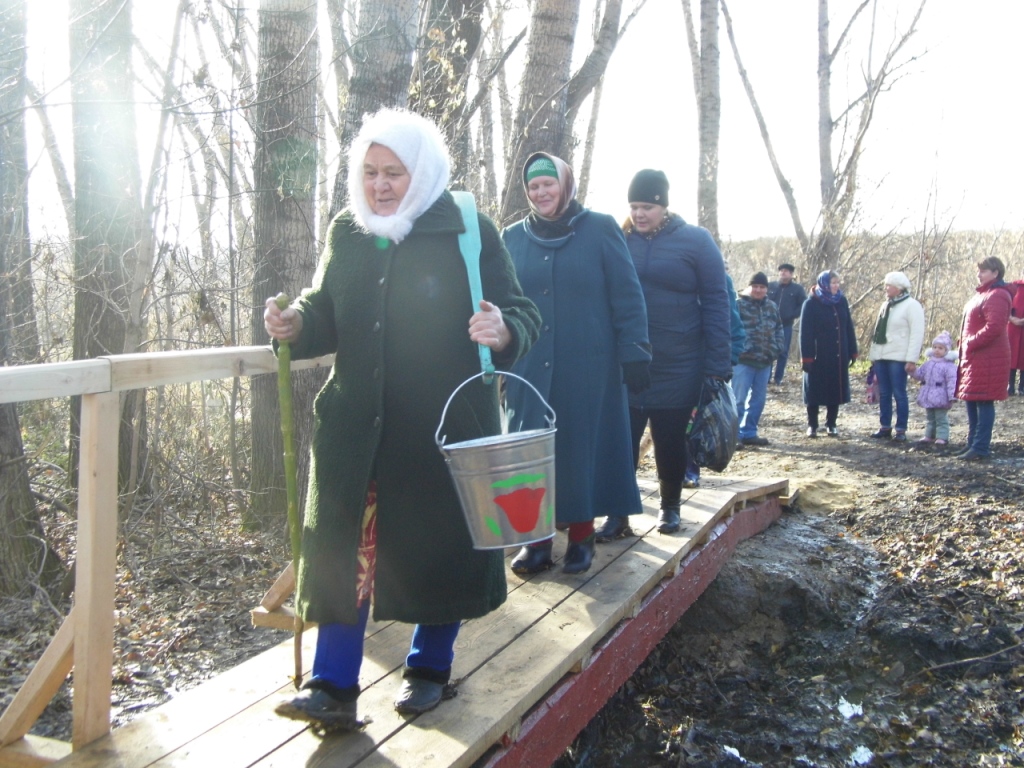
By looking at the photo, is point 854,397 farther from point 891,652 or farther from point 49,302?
point 49,302

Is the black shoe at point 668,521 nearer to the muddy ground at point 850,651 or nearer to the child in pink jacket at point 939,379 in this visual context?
the muddy ground at point 850,651

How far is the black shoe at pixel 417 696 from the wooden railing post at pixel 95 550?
833 millimetres

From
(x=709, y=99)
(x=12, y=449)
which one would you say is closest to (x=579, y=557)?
(x=12, y=449)

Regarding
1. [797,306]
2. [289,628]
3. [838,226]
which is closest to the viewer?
[289,628]

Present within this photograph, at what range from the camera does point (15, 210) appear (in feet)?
16.7

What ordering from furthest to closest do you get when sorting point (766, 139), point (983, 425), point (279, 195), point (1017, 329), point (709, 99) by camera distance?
point (766, 139)
point (709, 99)
point (1017, 329)
point (983, 425)
point (279, 195)

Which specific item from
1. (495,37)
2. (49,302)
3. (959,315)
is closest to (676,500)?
(49,302)

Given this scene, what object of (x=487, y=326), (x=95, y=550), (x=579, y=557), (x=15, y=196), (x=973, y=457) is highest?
(x=15, y=196)

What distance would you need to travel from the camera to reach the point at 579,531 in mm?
4086

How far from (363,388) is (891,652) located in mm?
3575

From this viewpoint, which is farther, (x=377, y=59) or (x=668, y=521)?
(x=377, y=59)

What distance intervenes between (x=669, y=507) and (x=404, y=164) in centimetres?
293

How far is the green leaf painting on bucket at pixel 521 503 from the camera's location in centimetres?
240

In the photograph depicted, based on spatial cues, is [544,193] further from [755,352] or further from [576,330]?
[755,352]
